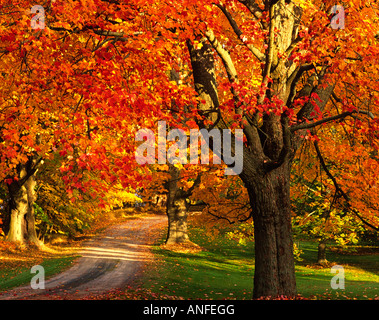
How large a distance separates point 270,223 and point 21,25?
6738 mm

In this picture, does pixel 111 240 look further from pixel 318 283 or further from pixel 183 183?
pixel 318 283

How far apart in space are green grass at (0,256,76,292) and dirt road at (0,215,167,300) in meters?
0.54

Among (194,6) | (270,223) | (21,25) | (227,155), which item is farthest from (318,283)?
(21,25)

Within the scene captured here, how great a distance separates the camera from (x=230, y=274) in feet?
Result: 70.4

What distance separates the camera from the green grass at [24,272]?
15914 millimetres

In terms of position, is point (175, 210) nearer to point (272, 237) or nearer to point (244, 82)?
point (272, 237)

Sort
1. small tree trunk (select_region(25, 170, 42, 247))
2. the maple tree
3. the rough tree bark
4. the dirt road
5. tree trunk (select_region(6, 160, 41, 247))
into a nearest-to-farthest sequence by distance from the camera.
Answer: the maple tree < the dirt road < tree trunk (select_region(6, 160, 41, 247)) < small tree trunk (select_region(25, 170, 42, 247)) < the rough tree bark

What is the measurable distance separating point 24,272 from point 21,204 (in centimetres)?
630

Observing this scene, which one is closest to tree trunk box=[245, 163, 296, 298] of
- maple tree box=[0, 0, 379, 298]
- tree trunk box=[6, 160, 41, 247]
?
maple tree box=[0, 0, 379, 298]

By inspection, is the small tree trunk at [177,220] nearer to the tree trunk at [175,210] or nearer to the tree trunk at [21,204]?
the tree trunk at [175,210]

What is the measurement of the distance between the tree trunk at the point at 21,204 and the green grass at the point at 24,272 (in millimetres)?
3082

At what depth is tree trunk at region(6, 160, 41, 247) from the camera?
23.4 m

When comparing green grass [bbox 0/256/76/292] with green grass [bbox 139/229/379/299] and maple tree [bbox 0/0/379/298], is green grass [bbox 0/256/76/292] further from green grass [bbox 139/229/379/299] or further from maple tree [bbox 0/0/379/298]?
maple tree [bbox 0/0/379/298]

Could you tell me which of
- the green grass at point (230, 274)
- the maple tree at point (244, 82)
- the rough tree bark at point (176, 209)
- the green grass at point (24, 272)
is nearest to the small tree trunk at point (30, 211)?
the green grass at point (24, 272)
